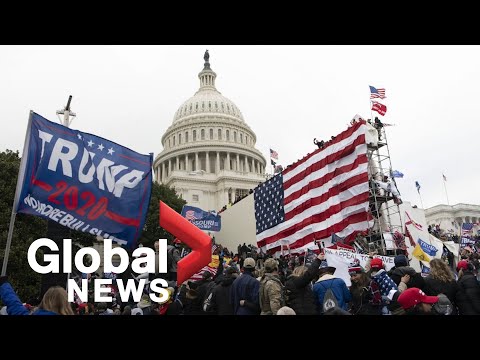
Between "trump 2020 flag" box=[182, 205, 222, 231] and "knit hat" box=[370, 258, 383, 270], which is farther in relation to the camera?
"trump 2020 flag" box=[182, 205, 222, 231]

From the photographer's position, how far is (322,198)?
19.0 metres

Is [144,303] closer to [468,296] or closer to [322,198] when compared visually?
[468,296]

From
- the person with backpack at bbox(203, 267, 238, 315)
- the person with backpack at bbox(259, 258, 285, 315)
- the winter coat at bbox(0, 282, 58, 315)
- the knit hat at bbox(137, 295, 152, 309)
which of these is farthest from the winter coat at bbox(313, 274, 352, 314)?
the winter coat at bbox(0, 282, 58, 315)

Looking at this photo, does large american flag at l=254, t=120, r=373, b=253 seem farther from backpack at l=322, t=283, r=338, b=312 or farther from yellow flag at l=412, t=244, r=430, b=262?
backpack at l=322, t=283, r=338, b=312

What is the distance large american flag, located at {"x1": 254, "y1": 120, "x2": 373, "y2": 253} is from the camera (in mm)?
17203

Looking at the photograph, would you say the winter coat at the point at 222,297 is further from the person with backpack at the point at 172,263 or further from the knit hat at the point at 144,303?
the person with backpack at the point at 172,263

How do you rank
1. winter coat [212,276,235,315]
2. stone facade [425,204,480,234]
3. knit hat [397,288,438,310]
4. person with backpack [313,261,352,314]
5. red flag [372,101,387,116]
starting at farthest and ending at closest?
stone facade [425,204,480,234], red flag [372,101,387,116], winter coat [212,276,235,315], person with backpack [313,261,352,314], knit hat [397,288,438,310]

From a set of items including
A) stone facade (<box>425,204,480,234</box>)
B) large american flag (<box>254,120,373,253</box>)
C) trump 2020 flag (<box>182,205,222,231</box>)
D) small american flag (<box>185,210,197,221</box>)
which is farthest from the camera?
stone facade (<box>425,204,480,234</box>)

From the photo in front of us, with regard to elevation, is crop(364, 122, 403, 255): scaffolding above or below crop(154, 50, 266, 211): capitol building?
below

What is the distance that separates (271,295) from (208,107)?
291 ft

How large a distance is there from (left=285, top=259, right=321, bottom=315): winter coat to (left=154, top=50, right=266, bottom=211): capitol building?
62564 millimetres

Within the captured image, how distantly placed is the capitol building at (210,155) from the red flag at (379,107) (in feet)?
166

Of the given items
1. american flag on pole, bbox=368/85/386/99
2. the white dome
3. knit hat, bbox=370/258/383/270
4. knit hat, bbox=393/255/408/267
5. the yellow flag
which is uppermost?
the white dome
